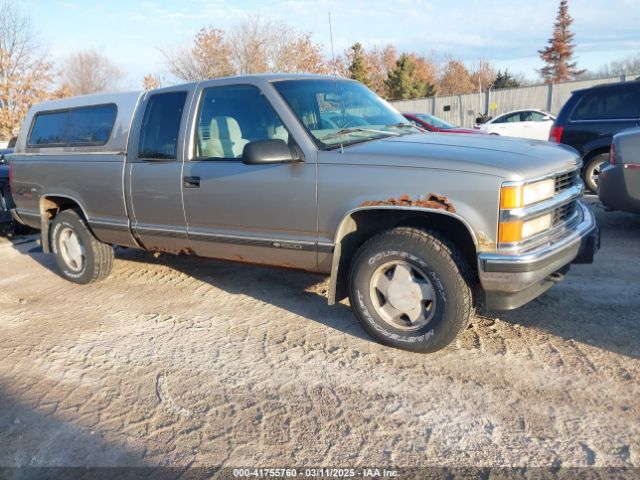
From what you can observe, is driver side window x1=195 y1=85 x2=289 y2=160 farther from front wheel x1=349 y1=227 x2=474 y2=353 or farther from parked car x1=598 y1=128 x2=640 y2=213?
parked car x1=598 y1=128 x2=640 y2=213

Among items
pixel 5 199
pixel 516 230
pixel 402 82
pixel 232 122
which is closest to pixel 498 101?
pixel 402 82

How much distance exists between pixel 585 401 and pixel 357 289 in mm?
1517

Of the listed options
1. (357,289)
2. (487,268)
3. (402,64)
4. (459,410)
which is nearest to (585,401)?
(459,410)

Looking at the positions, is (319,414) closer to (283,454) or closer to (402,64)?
(283,454)

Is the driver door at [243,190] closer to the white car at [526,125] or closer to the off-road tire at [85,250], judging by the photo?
the off-road tire at [85,250]

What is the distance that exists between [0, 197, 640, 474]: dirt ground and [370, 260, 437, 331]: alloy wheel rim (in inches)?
9.4

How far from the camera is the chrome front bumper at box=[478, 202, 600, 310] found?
310cm

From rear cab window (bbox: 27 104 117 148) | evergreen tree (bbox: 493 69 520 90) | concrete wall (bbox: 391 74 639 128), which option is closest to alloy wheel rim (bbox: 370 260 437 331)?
rear cab window (bbox: 27 104 117 148)

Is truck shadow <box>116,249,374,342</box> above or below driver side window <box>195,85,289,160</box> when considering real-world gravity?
below

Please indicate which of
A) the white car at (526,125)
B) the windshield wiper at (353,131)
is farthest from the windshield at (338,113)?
the white car at (526,125)

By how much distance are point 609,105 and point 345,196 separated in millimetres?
6780

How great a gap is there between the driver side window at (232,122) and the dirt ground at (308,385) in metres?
1.39

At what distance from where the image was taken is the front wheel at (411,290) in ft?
10.9

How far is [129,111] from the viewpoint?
192 inches
